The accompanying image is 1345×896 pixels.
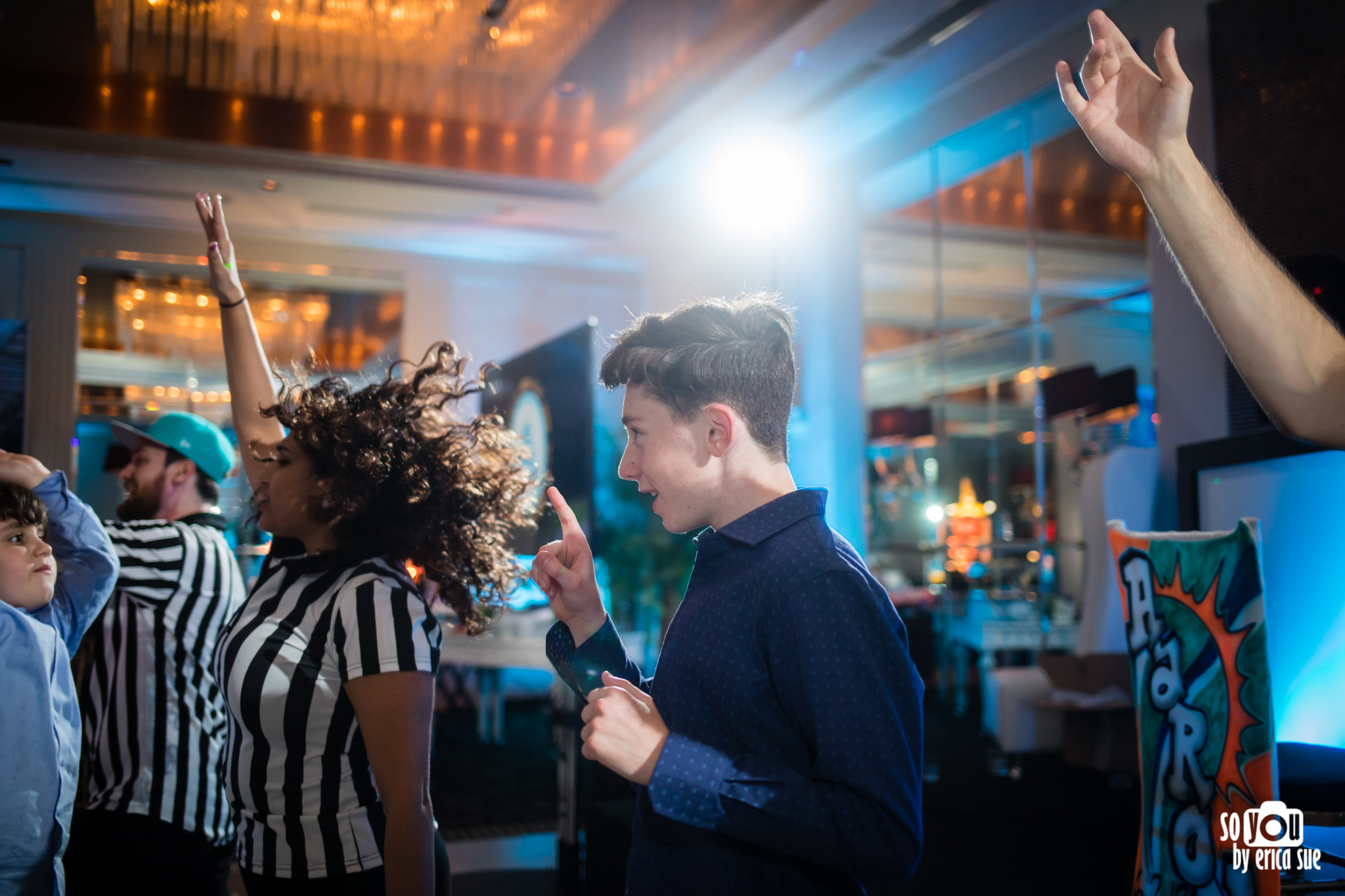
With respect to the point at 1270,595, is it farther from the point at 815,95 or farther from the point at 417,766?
the point at 815,95

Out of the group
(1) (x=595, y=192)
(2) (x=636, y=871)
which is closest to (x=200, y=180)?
(1) (x=595, y=192)

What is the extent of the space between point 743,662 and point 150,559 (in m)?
1.71

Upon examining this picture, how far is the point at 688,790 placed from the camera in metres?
1.06

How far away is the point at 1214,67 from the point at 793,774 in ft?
12.1

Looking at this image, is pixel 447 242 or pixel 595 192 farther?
pixel 447 242

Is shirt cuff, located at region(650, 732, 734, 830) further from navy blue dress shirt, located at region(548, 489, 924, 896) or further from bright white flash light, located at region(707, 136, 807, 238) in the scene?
bright white flash light, located at region(707, 136, 807, 238)

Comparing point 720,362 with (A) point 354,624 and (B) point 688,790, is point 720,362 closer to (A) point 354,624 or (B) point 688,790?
(B) point 688,790

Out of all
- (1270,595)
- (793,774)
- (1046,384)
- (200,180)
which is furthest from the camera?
(200,180)

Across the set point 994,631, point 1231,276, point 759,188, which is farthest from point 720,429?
point 994,631

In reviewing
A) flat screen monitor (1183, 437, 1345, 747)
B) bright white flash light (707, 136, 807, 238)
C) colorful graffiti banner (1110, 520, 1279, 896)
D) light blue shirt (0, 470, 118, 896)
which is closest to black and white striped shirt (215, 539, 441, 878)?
light blue shirt (0, 470, 118, 896)

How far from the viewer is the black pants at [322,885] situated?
1.50 metres

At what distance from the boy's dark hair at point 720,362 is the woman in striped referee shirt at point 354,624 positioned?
2.15 feet

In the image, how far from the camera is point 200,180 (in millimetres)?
5766

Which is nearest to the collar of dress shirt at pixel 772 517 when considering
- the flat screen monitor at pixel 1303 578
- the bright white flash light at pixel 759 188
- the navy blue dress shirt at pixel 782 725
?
the navy blue dress shirt at pixel 782 725
